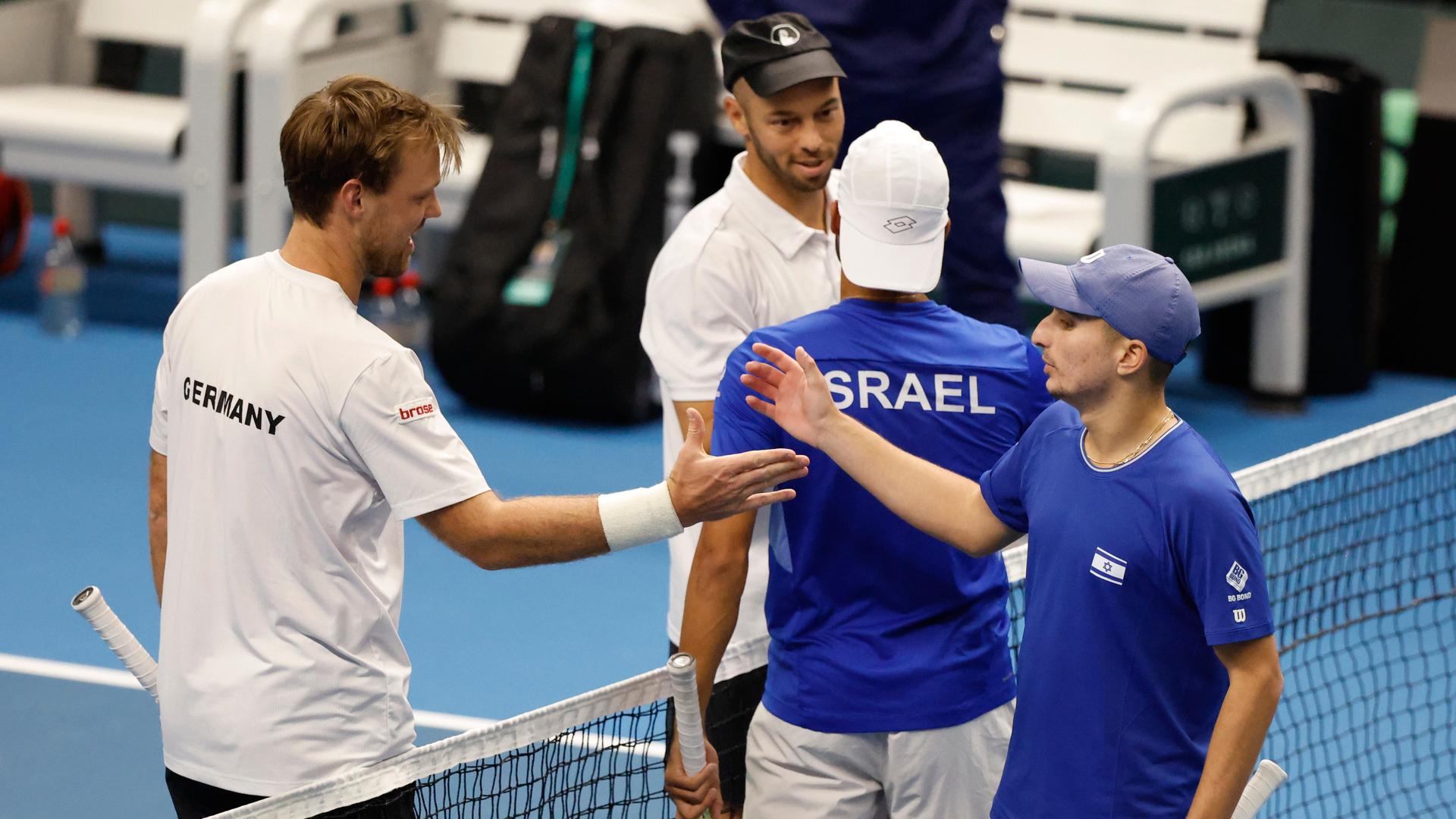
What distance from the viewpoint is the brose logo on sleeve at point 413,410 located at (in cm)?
288

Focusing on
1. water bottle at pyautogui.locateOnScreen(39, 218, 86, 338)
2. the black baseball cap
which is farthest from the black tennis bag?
the black baseball cap

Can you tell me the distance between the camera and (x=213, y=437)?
2936mm

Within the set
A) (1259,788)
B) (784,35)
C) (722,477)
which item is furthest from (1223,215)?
(722,477)

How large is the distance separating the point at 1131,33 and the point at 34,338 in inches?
195

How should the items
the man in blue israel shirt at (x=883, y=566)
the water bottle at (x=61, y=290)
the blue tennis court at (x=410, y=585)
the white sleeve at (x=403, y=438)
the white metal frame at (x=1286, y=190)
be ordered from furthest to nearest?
1. the water bottle at (x=61, y=290)
2. the white metal frame at (x=1286, y=190)
3. the blue tennis court at (x=410, y=585)
4. the man in blue israel shirt at (x=883, y=566)
5. the white sleeve at (x=403, y=438)

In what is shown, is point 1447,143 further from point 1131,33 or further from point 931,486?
point 931,486

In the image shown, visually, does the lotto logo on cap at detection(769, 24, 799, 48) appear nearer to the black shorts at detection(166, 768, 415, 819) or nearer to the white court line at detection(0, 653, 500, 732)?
the black shorts at detection(166, 768, 415, 819)

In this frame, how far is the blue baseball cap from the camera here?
114 inches

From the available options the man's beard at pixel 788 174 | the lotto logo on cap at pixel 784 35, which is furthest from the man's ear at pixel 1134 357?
the lotto logo on cap at pixel 784 35

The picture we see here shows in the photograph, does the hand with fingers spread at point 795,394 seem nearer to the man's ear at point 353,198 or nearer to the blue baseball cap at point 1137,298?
the blue baseball cap at point 1137,298

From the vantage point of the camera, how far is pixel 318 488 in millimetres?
2908

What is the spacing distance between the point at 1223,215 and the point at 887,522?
535cm

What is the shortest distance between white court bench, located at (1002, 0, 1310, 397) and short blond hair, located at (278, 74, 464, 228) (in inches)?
200

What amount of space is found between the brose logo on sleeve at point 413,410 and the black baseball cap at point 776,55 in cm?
129
